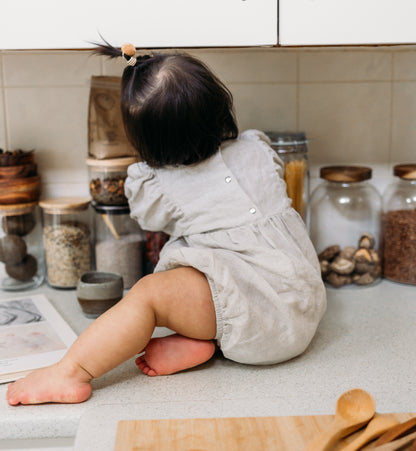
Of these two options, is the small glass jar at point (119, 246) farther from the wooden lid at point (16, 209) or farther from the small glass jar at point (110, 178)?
the wooden lid at point (16, 209)

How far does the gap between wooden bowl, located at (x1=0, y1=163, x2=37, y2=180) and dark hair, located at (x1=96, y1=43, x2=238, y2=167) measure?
0.35 m

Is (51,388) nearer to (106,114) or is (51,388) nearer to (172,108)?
(172,108)

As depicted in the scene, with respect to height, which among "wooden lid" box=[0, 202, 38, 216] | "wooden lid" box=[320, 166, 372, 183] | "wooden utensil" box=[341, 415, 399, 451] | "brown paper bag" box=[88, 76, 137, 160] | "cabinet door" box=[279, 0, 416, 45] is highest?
"cabinet door" box=[279, 0, 416, 45]

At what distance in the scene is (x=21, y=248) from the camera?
1.24 meters

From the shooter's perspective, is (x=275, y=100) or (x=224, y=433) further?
(x=275, y=100)

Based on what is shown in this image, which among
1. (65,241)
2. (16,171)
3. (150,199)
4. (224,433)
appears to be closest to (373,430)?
(224,433)

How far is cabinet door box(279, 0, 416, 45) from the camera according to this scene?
94cm

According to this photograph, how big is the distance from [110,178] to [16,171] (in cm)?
20

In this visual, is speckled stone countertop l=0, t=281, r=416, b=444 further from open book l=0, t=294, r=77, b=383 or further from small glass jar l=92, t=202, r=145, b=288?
small glass jar l=92, t=202, r=145, b=288

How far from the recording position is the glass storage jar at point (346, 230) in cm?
124

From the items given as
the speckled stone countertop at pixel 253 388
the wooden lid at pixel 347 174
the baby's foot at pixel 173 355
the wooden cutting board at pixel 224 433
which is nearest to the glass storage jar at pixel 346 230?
the wooden lid at pixel 347 174

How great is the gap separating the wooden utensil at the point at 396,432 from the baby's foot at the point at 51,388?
40cm

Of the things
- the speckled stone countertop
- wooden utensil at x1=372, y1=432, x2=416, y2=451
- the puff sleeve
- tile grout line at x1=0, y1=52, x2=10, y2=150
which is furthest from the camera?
tile grout line at x1=0, y1=52, x2=10, y2=150

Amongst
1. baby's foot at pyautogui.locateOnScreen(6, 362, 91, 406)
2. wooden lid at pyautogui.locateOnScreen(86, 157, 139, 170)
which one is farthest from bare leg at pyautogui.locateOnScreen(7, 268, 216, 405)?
wooden lid at pyautogui.locateOnScreen(86, 157, 139, 170)
